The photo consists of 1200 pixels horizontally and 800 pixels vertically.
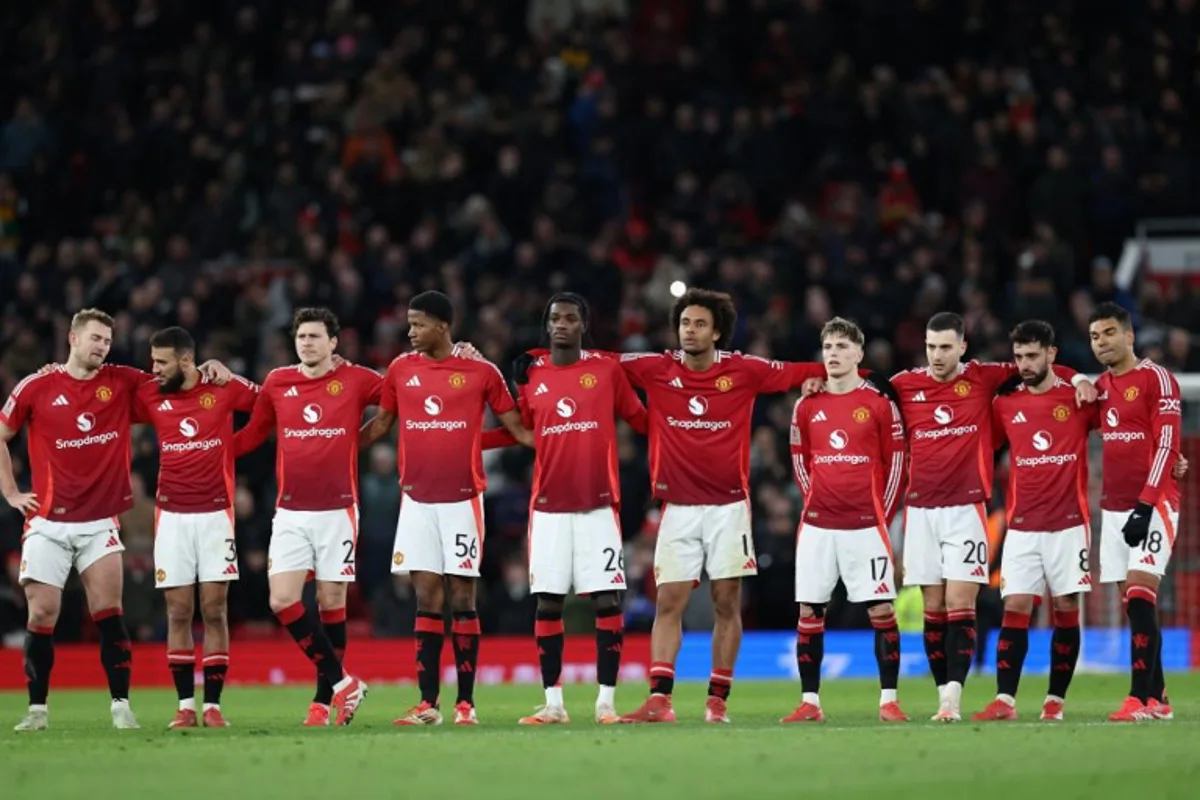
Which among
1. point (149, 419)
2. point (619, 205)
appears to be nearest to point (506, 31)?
point (619, 205)

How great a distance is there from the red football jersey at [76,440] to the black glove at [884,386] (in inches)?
214

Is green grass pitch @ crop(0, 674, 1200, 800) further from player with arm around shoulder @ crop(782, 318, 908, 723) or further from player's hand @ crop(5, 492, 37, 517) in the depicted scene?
player's hand @ crop(5, 492, 37, 517)

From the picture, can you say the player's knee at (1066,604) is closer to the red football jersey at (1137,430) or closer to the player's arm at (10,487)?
the red football jersey at (1137,430)

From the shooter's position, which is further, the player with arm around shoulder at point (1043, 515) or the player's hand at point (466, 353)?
the player's hand at point (466, 353)

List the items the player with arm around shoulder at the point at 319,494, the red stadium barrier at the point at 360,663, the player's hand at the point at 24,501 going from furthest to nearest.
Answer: the red stadium barrier at the point at 360,663 → the player's hand at the point at 24,501 → the player with arm around shoulder at the point at 319,494

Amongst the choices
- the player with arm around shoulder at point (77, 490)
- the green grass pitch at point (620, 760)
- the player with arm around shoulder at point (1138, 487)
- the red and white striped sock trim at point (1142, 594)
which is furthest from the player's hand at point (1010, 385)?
the player with arm around shoulder at point (77, 490)

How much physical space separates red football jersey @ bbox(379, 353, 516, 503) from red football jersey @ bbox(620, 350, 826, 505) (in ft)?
3.48

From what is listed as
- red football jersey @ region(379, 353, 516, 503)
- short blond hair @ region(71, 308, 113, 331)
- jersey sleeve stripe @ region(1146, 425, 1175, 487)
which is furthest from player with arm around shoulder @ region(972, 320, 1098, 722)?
short blond hair @ region(71, 308, 113, 331)

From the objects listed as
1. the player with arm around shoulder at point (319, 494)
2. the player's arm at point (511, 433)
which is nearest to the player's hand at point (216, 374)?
the player with arm around shoulder at point (319, 494)

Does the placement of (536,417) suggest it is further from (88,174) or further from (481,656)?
(88,174)

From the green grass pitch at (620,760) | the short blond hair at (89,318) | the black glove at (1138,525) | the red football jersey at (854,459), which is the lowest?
the green grass pitch at (620,760)

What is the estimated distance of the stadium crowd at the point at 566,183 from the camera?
25500mm

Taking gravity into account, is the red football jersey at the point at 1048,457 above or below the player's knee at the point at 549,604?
above

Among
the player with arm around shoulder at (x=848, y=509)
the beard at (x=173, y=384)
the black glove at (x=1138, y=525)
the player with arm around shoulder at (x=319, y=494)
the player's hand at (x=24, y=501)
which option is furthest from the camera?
the beard at (x=173, y=384)
